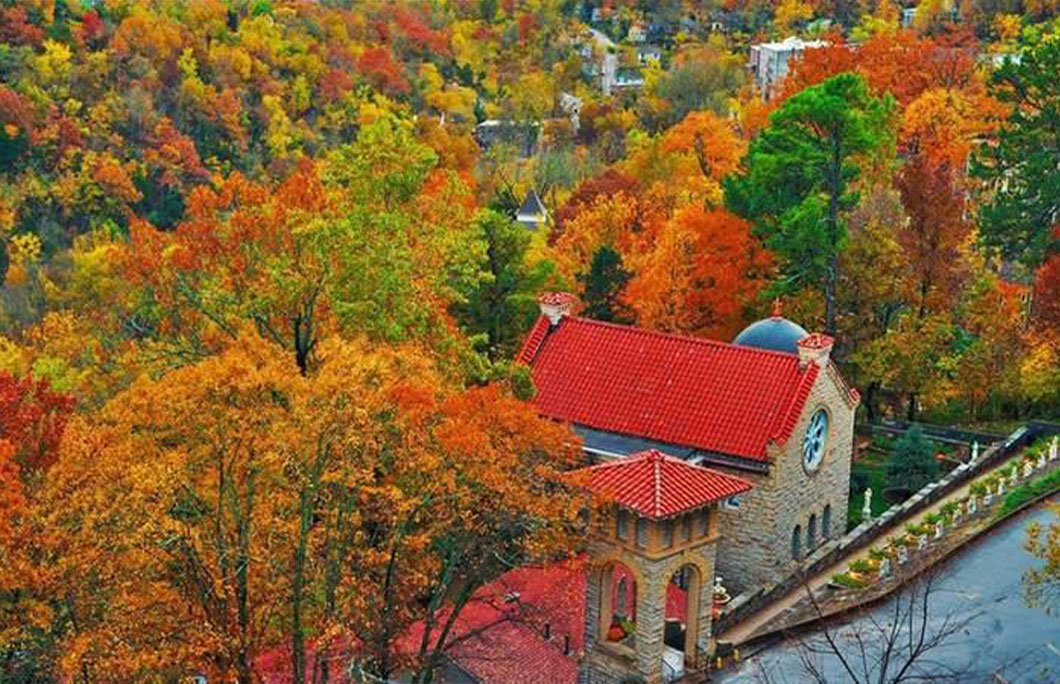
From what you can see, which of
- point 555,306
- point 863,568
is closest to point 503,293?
point 555,306

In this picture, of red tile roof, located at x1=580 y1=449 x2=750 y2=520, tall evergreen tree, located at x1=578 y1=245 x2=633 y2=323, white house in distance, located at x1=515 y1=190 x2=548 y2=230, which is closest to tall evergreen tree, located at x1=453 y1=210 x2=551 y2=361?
tall evergreen tree, located at x1=578 y1=245 x2=633 y2=323

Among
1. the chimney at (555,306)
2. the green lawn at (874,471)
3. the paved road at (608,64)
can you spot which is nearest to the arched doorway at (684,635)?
the chimney at (555,306)

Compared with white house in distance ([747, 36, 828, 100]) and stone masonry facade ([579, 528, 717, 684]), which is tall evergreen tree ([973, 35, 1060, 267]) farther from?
white house in distance ([747, 36, 828, 100])

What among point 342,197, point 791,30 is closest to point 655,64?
point 791,30

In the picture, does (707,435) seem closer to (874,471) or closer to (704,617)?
(704,617)

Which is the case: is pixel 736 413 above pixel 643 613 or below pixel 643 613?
above

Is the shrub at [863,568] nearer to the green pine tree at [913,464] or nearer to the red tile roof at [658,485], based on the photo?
the red tile roof at [658,485]
